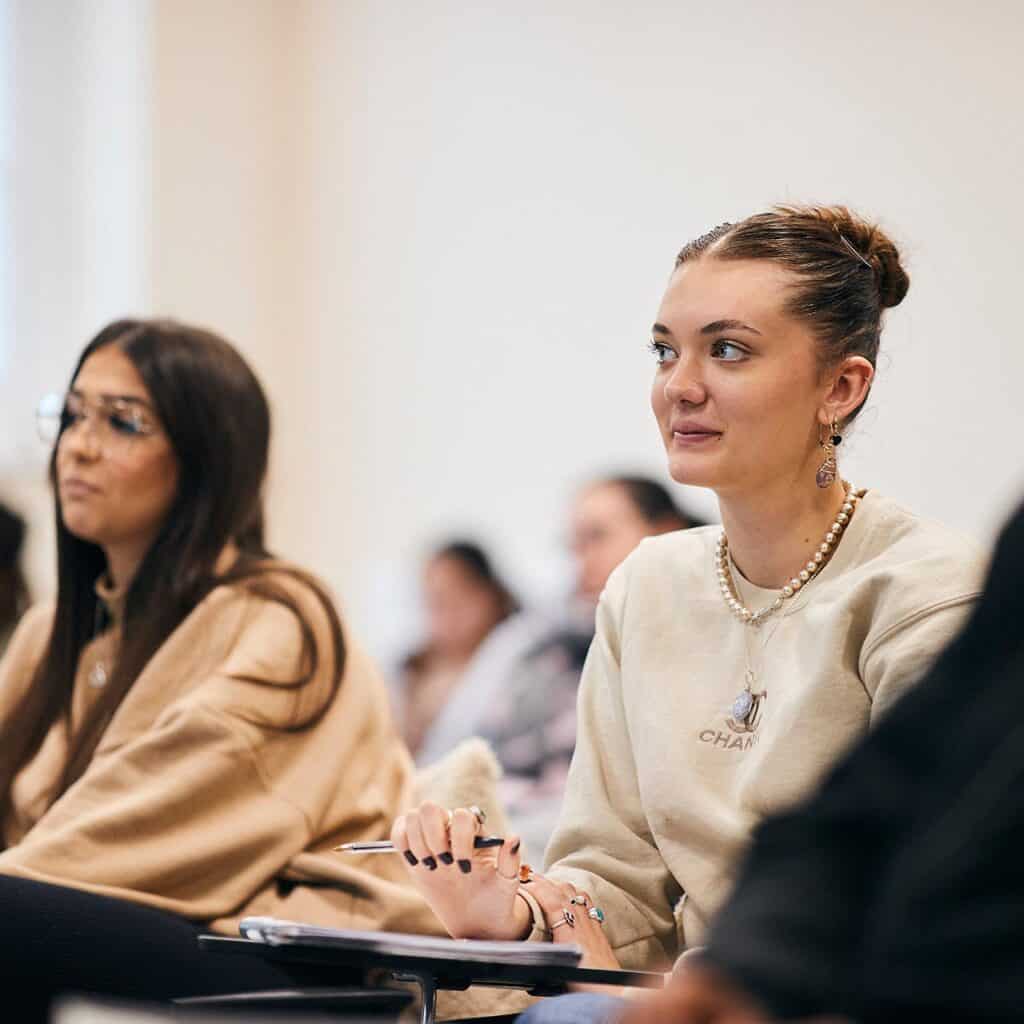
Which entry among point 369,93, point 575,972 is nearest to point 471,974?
point 575,972

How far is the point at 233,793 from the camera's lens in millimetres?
2277

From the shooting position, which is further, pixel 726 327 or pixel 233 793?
pixel 233 793

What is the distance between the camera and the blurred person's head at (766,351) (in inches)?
67.2

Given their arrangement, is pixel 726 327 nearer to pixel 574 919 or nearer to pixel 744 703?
pixel 744 703

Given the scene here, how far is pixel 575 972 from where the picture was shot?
1.35 meters

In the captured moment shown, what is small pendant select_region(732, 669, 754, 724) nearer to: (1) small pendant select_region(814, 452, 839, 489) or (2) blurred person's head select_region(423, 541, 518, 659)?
(1) small pendant select_region(814, 452, 839, 489)

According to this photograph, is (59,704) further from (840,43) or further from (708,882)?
(840,43)

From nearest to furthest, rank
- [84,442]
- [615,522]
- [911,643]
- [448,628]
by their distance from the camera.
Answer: [911,643], [84,442], [615,522], [448,628]

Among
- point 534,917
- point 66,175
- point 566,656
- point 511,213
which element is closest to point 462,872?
point 534,917

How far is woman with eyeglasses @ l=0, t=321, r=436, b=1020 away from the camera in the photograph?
78.2 inches

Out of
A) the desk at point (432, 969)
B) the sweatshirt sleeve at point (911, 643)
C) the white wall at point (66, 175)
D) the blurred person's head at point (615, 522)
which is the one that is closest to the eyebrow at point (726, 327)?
the sweatshirt sleeve at point (911, 643)

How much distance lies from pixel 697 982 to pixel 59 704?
1911 millimetres

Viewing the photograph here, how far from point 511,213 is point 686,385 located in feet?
13.3

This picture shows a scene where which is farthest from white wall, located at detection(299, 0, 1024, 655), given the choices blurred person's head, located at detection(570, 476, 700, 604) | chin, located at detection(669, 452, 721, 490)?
chin, located at detection(669, 452, 721, 490)
